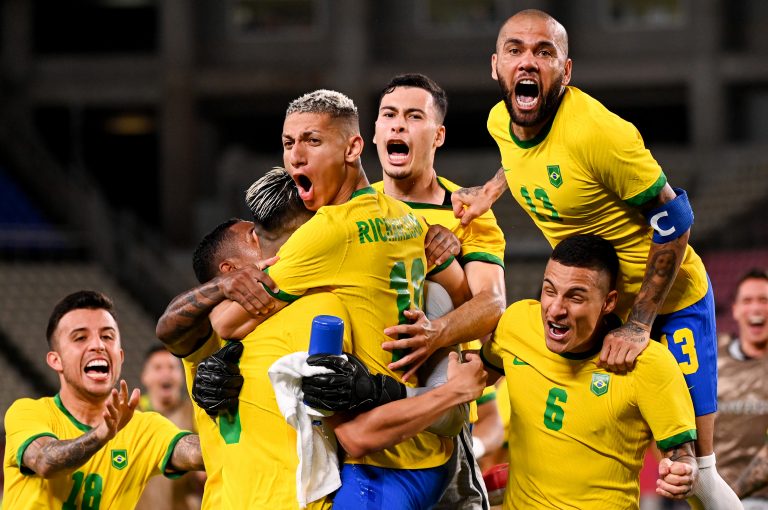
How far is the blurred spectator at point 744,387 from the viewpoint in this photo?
8.08 meters

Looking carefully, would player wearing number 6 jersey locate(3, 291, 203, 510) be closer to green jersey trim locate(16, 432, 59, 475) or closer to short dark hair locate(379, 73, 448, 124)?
green jersey trim locate(16, 432, 59, 475)

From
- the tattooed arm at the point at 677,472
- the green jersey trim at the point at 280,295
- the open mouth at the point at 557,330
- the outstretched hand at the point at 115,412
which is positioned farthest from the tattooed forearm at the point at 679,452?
the outstretched hand at the point at 115,412

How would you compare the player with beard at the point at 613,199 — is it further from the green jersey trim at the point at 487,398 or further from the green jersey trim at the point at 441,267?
the green jersey trim at the point at 487,398

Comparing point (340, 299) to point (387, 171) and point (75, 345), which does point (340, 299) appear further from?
point (75, 345)

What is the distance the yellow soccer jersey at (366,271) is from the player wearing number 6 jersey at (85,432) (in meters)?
1.60

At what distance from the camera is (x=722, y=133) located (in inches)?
799

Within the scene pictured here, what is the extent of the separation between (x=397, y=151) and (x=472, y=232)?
0.55 m

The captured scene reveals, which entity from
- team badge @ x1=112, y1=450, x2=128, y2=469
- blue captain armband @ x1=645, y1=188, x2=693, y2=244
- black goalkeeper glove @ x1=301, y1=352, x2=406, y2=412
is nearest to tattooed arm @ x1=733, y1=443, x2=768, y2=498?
blue captain armband @ x1=645, y1=188, x2=693, y2=244

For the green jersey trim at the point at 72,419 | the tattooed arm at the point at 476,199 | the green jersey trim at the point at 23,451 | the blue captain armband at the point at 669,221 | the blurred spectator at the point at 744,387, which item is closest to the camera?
the blue captain armband at the point at 669,221

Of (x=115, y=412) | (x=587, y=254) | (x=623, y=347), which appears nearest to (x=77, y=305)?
(x=115, y=412)

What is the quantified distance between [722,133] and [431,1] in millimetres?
5637

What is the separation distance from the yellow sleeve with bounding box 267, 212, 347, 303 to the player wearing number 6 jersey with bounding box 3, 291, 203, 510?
5.60 feet

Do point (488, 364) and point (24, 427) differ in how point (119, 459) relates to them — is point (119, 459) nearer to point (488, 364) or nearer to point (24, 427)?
point (24, 427)

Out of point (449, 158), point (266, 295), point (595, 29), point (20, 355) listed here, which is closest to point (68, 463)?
point (266, 295)
